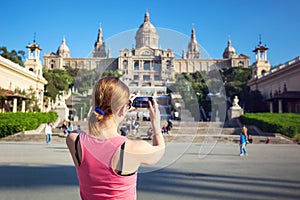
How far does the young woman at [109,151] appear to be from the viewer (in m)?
1.53

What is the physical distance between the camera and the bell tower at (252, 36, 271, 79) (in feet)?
173

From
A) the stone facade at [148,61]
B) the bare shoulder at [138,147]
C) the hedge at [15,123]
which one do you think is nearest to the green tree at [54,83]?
the hedge at [15,123]

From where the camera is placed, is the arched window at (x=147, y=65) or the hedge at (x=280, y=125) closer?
the arched window at (x=147, y=65)

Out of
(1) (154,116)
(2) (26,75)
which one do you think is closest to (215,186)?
(1) (154,116)

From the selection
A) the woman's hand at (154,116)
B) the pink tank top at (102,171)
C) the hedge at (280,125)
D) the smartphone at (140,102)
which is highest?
the smartphone at (140,102)

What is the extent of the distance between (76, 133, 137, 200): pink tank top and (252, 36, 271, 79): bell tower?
54574 millimetres

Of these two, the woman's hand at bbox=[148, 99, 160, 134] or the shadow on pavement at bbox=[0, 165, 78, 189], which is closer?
the woman's hand at bbox=[148, 99, 160, 134]

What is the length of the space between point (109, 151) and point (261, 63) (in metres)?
56.0

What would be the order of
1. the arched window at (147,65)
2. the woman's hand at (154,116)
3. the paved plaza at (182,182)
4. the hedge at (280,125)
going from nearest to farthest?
the woman's hand at (154,116) → the arched window at (147,65) → the paved plaza at (182,182) → the hedge at (280,125)

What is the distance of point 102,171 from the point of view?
1.57 metres

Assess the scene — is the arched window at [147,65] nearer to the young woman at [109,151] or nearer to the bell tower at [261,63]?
the young woman at [109,151]

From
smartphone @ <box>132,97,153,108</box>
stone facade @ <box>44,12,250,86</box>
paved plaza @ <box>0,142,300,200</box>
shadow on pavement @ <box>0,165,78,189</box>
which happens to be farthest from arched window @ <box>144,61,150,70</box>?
shadow on pavement @ <box>0,165,78,189</box>

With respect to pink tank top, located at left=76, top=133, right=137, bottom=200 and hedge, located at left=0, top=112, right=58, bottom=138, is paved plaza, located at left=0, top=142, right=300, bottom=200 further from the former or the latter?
hedge, located at left=0, top=112, right=58, bottom=138

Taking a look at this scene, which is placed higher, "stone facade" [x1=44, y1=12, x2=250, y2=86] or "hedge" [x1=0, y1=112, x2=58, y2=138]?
"stone facade" [x1=44, y1=12, x2=250, y2=86]
